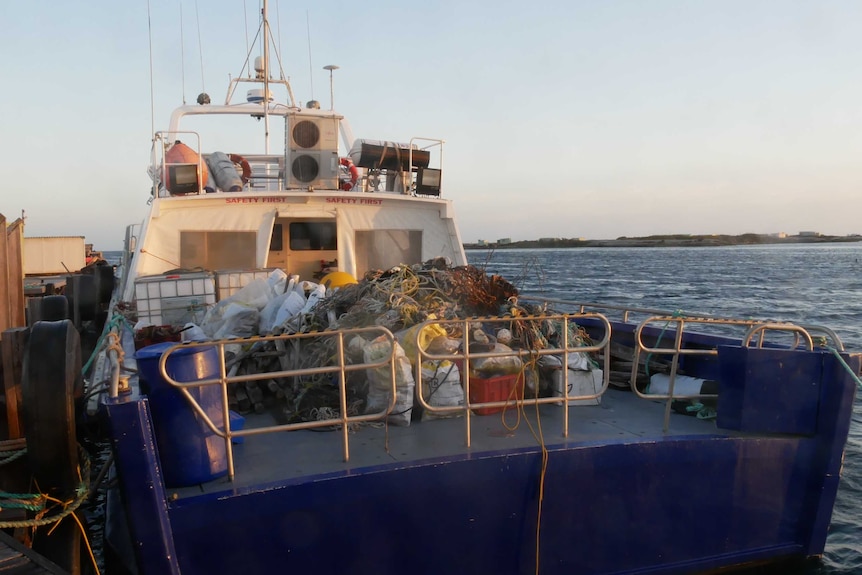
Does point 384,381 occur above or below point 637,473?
above

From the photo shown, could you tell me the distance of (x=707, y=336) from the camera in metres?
6.64

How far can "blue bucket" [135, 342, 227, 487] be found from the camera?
3.90 metres

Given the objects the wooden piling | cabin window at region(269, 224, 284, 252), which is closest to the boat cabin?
cabin window at region(269, 224, 284, 252)

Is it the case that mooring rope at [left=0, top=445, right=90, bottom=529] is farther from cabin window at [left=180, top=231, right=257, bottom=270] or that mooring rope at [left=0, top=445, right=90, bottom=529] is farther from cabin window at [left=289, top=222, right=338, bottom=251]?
cabin window at [left=289, top=222, right=338, bottom=251]

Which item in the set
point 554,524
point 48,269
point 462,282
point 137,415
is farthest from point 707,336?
point 48,269

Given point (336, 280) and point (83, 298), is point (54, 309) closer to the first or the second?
Answer: point (336, 280)

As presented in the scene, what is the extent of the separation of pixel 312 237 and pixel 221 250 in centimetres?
136

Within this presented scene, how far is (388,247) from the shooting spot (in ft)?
33.7

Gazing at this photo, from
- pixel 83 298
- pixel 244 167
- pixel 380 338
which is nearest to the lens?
pixel 380 338

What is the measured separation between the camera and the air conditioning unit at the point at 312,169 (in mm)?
9805

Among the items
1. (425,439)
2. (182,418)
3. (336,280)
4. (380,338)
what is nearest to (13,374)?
(182,418)

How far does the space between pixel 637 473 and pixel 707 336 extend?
2.60m

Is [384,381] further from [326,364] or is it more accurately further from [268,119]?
[268,119]

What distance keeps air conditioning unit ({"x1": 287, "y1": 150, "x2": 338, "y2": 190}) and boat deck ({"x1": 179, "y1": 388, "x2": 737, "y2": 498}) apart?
497 centimetres
